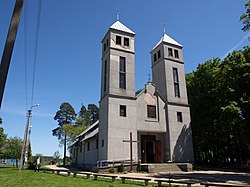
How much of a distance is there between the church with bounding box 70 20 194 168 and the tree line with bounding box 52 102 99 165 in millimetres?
Answer: 24596

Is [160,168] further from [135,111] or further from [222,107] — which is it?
[222,107]

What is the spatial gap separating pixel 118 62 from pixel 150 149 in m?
10.4

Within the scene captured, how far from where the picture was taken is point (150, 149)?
2455cm

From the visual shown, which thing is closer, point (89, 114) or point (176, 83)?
point (176, 83)

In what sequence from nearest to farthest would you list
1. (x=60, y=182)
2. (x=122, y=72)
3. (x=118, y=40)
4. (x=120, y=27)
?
1. (x=60, y=182)
2. (x=122, y=72)
3. (x=118, y=40)
4. (x=120, y=27)

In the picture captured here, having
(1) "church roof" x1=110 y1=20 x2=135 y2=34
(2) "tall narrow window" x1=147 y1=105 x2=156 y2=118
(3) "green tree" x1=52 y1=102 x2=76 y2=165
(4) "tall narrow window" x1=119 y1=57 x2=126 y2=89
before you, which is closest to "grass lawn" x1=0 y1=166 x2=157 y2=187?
(2) "tall narrow window" x1=147 y1=105 x2=156 y2=118

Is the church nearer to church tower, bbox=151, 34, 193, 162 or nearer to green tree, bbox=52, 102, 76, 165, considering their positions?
church tower, bbox=151, 34, 193, 162

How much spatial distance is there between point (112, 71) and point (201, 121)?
1483 centimetres

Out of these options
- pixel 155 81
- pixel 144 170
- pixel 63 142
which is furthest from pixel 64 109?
pixel 144 170

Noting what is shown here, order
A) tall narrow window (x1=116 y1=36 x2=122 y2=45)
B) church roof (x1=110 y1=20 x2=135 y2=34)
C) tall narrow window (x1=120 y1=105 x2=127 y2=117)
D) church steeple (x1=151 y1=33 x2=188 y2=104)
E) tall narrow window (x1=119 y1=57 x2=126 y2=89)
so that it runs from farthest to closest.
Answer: church steeple (x1=151 y1=33 x2=188 y2=104) < church roof (x1=110 y1=20 x2=135 y2=34) < tall narrow window (x1=116 y1=36 x2=122 y2=45) < tall narrow window (x1=119 y1=57 x2=126 y2=89) < tall narrow window (x1=120 y1=105 x2=127 y2=117)

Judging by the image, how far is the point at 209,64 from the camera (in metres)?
31.8

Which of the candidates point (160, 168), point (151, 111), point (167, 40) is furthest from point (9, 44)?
point (167, 40)

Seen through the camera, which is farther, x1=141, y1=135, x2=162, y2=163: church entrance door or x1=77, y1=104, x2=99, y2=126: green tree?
x1=77, y1=104, x2=99, y2=126: green tree

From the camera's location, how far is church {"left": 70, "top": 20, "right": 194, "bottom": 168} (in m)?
22.1
